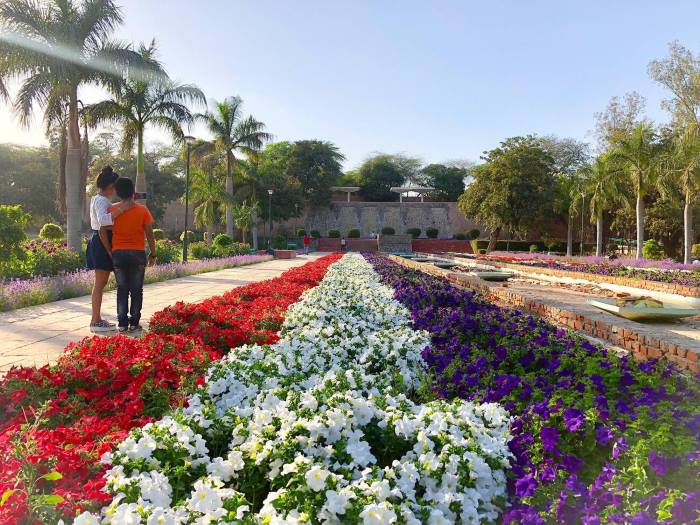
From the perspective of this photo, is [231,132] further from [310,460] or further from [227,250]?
[310,460]

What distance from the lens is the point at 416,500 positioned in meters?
1.71

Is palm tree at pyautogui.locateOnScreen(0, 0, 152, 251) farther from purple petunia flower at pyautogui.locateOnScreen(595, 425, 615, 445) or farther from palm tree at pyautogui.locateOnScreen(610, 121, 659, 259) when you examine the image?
palm tree at pyautogui.locateOnScreen(610, 121, 659, 259)

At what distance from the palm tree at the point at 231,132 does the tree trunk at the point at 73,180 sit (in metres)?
14.7

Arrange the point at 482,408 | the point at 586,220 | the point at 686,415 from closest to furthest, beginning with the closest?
the point at 686,415 < the point at 482,408 < the point at 586,220

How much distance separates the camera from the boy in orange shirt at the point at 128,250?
507cm

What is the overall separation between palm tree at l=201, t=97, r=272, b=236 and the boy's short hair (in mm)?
23264

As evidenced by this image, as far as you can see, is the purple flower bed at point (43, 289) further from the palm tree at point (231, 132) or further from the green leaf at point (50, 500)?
the palm tree at point (231, 132)

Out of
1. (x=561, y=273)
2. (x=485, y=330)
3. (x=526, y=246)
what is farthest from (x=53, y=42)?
(x=526, y=246)

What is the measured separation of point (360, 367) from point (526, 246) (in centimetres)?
4035

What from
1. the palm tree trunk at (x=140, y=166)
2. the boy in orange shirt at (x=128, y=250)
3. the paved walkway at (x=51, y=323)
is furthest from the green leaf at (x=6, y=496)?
the palm tree trunk at (x=140, y=166)

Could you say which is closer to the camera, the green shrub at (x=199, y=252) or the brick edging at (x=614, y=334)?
the brick edging at (x=614, y=334)

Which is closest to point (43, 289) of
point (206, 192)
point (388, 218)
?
point (206, 192)

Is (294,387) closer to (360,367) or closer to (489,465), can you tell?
(360,367)

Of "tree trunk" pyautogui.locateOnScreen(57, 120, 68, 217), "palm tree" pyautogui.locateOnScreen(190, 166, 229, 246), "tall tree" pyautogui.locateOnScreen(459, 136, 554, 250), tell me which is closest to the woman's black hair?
"tree trunk" pyautogui.locateOnScreen(57, 120, 68, 217)
